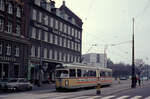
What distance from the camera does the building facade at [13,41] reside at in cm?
3566

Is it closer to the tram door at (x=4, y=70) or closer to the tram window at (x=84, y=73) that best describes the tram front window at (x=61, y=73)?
the tram window at (x=84, y=73)

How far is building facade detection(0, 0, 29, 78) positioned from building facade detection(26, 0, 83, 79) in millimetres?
1855

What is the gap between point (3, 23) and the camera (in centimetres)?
3634

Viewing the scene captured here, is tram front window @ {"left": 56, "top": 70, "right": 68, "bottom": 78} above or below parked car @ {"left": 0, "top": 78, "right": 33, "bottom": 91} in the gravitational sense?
above

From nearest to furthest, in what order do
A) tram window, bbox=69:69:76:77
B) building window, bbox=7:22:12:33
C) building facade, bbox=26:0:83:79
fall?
tram window, bbox=69:69:76:77, building window, bbox=7:22:12:33, building facade, bbox=26:0:83:79

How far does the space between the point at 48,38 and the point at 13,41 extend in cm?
1133

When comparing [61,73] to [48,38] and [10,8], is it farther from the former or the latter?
[48,38]

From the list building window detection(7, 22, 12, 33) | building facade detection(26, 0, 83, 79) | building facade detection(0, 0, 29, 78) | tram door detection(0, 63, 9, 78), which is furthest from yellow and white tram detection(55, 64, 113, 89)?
building window detection(7, 22, 12, 33)

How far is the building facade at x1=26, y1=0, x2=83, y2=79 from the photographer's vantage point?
42688 millimetres

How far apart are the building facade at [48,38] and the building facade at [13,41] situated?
6.08ft

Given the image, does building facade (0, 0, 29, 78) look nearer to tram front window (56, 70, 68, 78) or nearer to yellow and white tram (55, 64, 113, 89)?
tram front window (56, 70, 68, 78)

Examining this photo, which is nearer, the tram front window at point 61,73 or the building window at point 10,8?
the tram front window at point 61,73

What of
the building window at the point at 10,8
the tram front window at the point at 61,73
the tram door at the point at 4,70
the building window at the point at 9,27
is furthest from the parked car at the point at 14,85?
the building window at the point at 10,8

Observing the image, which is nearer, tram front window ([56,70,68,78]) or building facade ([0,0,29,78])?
tram front window ([56,70,68,78])
